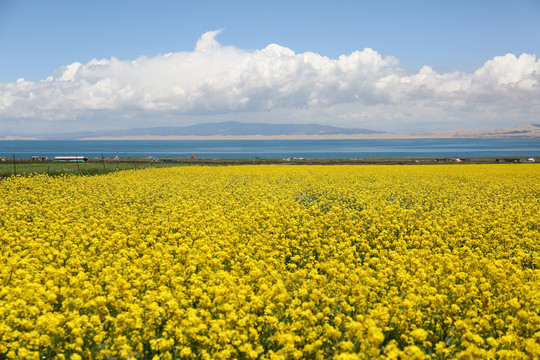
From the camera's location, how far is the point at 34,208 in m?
17.6

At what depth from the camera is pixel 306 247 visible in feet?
41.9

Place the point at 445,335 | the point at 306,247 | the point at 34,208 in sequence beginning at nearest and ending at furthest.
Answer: the point at 445,335, the point at 306,247, the point at 34,208

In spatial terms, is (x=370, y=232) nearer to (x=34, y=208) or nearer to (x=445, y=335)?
(x=445, y=335)

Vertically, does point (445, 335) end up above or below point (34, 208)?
below

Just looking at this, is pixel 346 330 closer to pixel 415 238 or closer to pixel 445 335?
pixel 445 335

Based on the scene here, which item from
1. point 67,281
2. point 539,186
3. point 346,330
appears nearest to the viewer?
point 346,330

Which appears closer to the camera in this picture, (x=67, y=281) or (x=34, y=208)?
(x=67, y=281)

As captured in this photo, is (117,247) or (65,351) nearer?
(65,351)

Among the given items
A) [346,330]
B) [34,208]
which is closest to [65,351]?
[346,330]

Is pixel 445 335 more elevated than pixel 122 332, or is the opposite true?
pixel 122 332

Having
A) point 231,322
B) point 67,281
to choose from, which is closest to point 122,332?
point 231,322

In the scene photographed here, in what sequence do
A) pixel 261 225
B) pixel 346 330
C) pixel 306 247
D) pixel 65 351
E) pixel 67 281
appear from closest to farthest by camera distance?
pixel 65 351
pixel 346 330
pixel 67 281
pixel 306 247
pixel 261 225

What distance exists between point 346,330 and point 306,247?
591 centimetres

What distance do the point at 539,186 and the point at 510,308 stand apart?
23.8 meters
